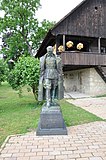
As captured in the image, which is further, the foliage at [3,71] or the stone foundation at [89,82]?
the stone foundation at [89,82]

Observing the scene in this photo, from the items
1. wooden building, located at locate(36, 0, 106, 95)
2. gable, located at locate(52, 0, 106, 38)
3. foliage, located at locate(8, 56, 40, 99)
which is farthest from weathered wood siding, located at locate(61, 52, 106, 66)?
foliage, located at locate(8, 56, 40, 99)

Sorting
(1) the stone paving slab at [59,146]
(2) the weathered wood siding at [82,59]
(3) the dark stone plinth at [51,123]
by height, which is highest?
(2) the weathered wood siding at [82,59]

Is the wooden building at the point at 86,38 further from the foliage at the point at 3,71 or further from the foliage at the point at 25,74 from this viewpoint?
the foliage at the point at 3,71

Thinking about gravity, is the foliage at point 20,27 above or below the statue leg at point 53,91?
above

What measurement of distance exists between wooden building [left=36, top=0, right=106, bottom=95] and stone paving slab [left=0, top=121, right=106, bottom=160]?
9.57m

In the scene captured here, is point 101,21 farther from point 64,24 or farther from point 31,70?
point 31,70

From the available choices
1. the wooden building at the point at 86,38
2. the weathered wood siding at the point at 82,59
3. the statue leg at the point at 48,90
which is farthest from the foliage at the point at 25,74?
the wooden building at the point at 86,38

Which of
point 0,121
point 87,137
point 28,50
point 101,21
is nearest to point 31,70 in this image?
point 0,121

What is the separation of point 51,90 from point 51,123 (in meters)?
0.92

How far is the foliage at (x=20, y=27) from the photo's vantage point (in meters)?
26.4

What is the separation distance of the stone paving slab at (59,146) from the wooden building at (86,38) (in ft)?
31.4

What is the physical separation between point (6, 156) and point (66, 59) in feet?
35.8

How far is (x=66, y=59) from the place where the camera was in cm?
1438

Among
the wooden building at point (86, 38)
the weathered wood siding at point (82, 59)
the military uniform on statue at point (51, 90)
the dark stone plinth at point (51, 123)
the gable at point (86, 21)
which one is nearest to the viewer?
the dark stone plinth at point (51, 123)
